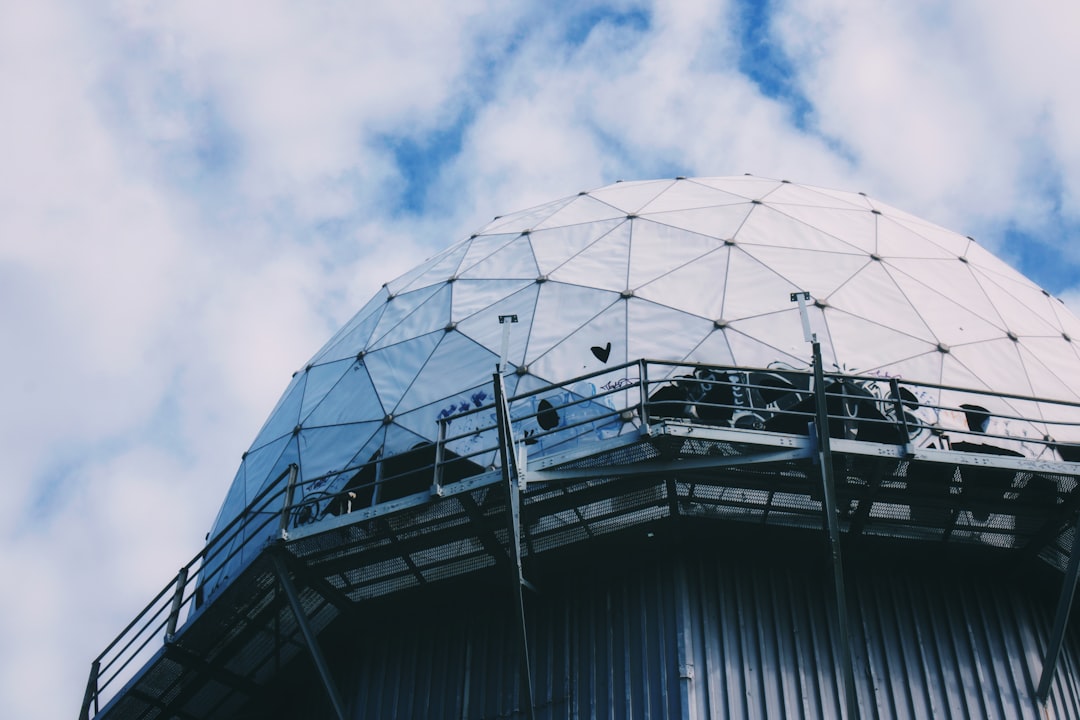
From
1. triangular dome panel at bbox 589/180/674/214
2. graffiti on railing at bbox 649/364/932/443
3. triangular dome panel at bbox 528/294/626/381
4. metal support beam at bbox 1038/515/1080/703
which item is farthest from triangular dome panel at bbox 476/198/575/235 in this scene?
metal support beam at bbox 1038/515/1080/703

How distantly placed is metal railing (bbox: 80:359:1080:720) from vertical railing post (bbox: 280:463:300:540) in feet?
0.06

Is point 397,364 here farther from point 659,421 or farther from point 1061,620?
point 1061,620

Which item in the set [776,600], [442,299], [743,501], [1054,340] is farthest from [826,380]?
[442,299]

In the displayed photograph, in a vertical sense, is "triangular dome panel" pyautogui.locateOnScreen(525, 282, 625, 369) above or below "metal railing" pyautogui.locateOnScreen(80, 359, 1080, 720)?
above

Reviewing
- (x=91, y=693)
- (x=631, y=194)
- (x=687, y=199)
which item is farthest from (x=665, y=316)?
(x=91, y=693)

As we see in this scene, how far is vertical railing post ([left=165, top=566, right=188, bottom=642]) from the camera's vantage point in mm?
Result: 14383

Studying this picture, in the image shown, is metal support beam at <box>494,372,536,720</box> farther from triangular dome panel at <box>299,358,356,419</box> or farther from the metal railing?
triangular dome panel at <box>299,358,356,419</box>

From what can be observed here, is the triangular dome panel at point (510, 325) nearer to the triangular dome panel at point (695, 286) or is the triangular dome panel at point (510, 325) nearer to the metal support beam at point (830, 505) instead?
the triangular dome panel at point (695, 286)

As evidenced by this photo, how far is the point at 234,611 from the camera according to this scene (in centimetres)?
1423

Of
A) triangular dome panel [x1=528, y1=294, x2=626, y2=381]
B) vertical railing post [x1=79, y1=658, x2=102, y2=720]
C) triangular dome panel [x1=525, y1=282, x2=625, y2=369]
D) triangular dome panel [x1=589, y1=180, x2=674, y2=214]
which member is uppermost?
triangular dome panel [x1=589, y1=180, x2=674, y2=214]

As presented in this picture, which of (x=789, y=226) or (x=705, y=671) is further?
(x=789, y=226)

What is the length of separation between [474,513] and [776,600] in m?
3.63

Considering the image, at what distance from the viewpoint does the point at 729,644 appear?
503 inches

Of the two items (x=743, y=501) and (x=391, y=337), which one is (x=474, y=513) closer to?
(x=743, y=501)
